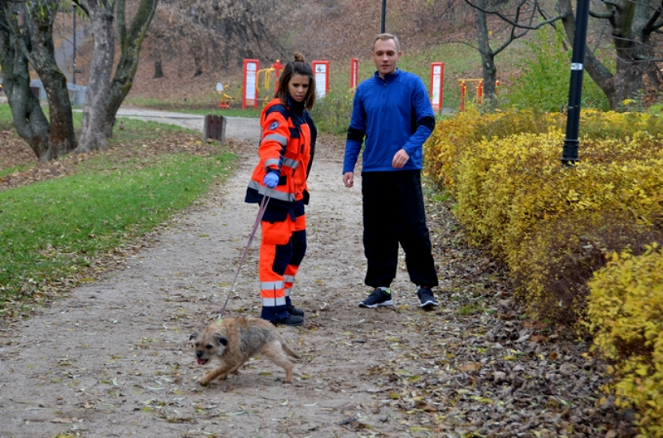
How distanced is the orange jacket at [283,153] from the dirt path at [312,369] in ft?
3.67

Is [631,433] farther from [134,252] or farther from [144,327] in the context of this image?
[134,252]

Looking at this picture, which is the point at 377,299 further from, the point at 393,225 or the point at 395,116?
the point at 395,116

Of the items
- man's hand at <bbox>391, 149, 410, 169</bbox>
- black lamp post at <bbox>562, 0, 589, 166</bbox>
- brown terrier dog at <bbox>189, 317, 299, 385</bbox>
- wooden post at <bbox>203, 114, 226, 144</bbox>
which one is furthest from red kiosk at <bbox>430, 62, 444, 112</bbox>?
brown terrier dog at <bbox>189, 317, 299, 385</bbox>

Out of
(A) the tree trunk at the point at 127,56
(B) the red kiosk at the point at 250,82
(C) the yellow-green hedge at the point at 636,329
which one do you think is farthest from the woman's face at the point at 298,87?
(B) the red kiosk at the point at 250,82

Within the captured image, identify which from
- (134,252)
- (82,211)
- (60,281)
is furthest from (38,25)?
(60,281)

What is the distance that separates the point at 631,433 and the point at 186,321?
12.8 ft

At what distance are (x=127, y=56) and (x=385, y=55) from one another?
53.4ft

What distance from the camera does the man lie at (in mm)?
6594

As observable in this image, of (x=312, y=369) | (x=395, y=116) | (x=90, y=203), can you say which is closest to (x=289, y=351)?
(x=312, y=369)

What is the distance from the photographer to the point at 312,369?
5488mm

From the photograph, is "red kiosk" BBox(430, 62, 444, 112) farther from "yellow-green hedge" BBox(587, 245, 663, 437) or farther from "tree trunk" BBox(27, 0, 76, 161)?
"yellow-green hedge" BBox(587, 245, 663, 437)

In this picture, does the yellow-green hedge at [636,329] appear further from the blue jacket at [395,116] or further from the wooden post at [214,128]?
the wooden post at [214,128]

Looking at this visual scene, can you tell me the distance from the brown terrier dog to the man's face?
8.16 ft

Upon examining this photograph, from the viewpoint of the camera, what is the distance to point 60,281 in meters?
8.01
